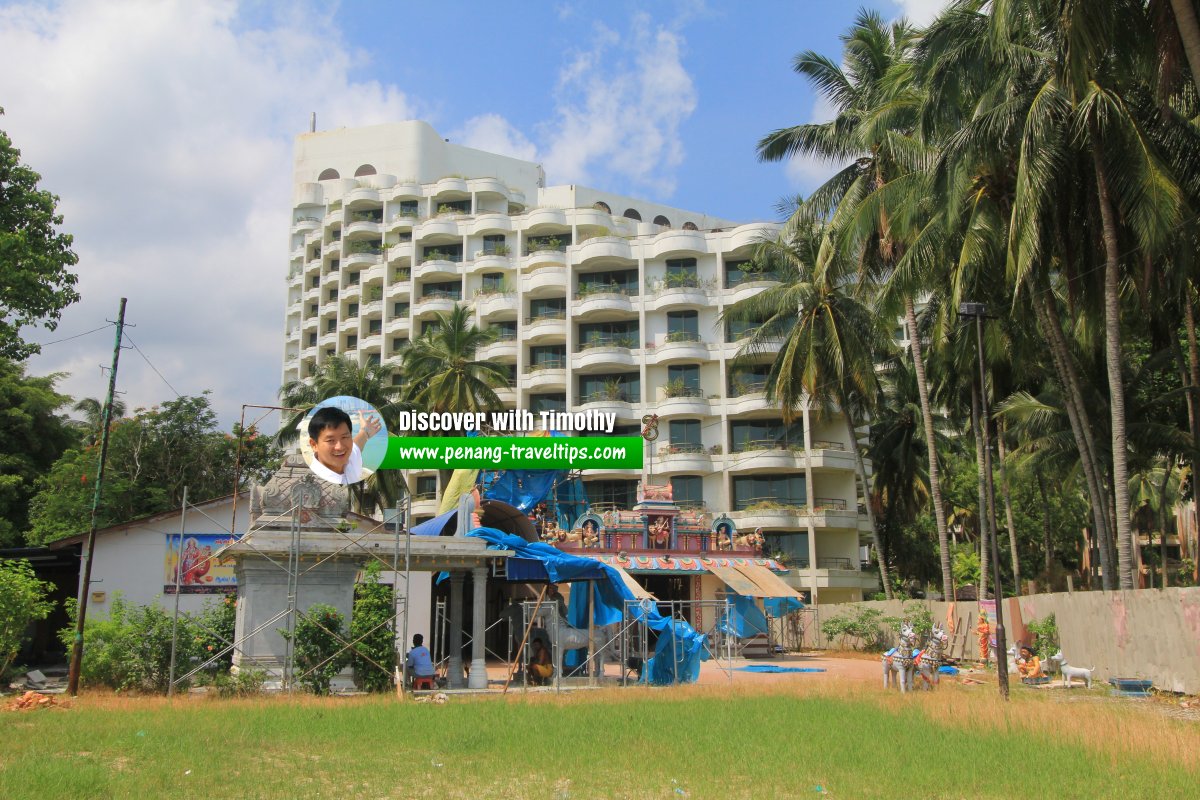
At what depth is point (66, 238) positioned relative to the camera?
27.3 m

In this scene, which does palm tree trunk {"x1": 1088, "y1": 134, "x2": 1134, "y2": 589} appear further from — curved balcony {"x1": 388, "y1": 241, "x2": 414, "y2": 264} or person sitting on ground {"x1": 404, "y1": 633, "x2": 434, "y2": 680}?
curved balcony {"x1": 388, "y1": 241, "x2": 414, "y2": 264}

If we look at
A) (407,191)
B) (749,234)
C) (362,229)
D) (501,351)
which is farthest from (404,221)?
Answer: (749,234)

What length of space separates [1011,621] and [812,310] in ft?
57.4

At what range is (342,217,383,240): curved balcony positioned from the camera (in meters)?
74.4

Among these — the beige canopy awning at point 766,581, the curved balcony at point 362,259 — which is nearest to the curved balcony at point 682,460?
the beige canopy awning at point 766,581

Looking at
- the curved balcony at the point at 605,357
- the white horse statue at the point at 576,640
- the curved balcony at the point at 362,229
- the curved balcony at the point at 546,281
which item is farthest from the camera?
the curved balcony at the point at 362,229

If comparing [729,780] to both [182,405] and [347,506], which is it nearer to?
[347,506]

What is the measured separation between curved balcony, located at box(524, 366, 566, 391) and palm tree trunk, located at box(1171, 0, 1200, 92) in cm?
4415

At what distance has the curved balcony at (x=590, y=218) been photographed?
224 ft

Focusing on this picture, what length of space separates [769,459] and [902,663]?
30725 millimetres

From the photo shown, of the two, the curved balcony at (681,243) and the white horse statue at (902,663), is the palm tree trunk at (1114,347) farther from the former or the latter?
the curved balcony at (681,243)

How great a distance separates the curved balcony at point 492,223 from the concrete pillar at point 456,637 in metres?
45.5

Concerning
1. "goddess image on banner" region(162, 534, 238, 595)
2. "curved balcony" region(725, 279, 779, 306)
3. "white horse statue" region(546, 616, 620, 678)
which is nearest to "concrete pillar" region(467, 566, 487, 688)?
"white horse statue" region(546, 616, 620, 678)

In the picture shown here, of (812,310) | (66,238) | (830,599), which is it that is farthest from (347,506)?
(830,599)
